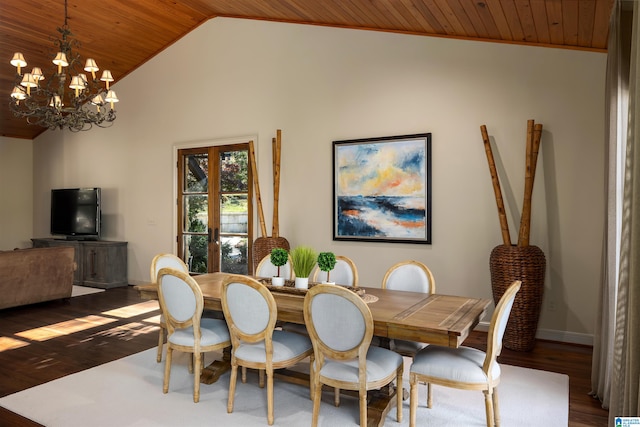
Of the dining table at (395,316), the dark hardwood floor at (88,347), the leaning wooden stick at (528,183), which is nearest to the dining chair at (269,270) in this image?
the dining table at (395,316)

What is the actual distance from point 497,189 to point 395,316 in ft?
7.77

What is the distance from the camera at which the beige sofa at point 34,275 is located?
5527 mm

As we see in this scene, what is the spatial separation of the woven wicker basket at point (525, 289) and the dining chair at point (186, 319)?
259cm

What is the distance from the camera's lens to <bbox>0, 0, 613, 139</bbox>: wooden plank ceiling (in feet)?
12.0

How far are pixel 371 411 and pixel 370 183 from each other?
9.92 ft

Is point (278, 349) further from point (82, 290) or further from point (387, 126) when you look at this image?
point (82, 290)

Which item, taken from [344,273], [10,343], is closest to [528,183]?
[344,273]

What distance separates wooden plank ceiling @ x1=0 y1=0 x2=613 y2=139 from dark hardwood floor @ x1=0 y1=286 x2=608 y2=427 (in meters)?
2.68

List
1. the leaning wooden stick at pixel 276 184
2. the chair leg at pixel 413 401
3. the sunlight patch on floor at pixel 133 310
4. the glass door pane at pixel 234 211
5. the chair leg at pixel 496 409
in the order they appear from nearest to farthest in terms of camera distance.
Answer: the chair leg at pixel 413 401 < the chair leg at pixel 496 409 < the sunlight patch on floor at pixel 133 310 < the leaning wooden stick at pixel 276 184 < the glass door pane at pixel 234 211

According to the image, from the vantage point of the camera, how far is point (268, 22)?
6.10 m

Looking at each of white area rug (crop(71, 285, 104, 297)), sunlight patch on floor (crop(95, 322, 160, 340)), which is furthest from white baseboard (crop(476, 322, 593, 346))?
white area rug (crop(71, 285, 104, 297))

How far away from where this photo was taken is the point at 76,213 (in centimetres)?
788

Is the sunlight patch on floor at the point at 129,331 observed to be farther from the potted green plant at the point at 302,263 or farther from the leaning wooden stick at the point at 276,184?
the potted green plant at the point at 302,263

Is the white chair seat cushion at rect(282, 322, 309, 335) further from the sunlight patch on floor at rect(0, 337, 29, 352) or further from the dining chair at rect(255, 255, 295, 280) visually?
the sunlight patch on floor at rect(0, 337, 29, 352)
